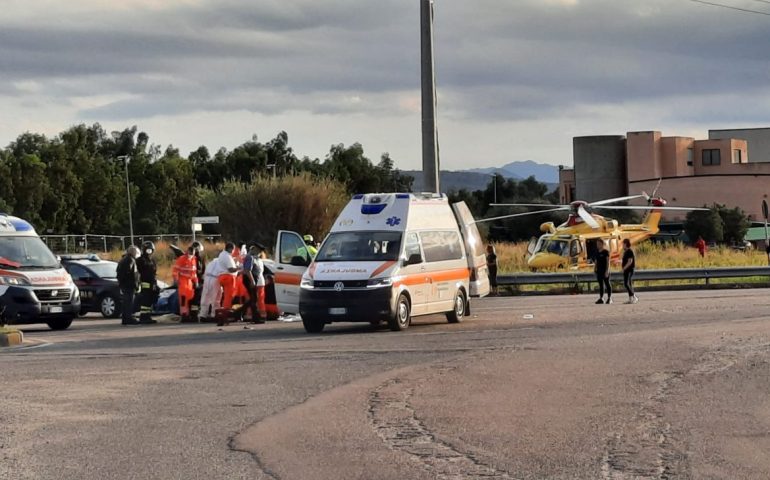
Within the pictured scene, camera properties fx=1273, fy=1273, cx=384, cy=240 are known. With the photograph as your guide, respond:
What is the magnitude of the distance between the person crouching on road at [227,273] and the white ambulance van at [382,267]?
1.02 metres

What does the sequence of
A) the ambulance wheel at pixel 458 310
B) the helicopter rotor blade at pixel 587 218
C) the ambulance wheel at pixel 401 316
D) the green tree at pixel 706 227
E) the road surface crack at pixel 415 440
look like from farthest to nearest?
the green tree at pixel 706 227 < the helicopter rotor blade at pixel 587 218 < the ambulance wheel at pixel 458 310 < the ambulance wheel at pixel 401 316 < the road surface crack at pixel 415 440

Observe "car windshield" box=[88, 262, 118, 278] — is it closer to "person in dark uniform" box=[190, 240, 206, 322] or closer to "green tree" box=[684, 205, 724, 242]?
Answer: "person in dark uniform" box=[190, 240, 206, 322]

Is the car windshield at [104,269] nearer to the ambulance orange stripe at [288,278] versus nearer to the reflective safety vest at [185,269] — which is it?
the reflective safety vest at [185,269]

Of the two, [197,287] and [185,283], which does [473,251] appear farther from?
[197,287]

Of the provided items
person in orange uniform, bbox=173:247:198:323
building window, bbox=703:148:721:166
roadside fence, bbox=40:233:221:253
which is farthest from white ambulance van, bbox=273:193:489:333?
building window, bbox=703:148:721:166

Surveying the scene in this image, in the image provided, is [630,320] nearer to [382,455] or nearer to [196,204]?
[382,455]

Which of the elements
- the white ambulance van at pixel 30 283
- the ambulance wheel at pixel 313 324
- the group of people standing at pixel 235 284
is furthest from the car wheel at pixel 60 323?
the ambulance wheel at pixel 313 324

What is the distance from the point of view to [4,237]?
26156 mm

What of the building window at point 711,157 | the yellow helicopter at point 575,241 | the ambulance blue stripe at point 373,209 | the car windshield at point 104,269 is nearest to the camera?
the ambulance blue stripe at point 373,209

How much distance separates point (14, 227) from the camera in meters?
26.6

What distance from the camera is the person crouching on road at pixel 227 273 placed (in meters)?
25.2

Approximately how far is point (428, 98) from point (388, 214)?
28.3ft

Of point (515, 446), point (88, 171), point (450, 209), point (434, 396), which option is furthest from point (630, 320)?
point (88, 171)

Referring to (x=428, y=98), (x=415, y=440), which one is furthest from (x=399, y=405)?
(x=428, y=98)
